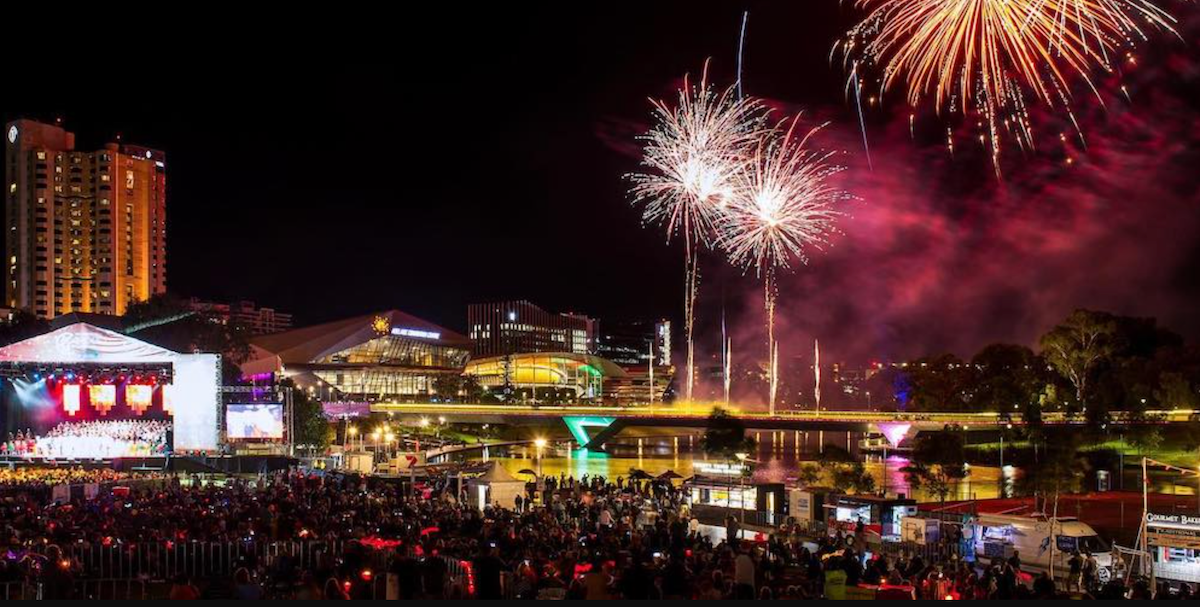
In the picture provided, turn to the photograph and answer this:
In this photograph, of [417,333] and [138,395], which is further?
[417,333]

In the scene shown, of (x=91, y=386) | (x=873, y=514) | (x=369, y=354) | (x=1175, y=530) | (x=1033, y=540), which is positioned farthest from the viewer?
(x=369, y=354)

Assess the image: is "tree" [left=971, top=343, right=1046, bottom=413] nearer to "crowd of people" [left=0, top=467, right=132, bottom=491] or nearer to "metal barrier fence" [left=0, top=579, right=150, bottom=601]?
"crowd of people" [left=0, top=467, right=132, bottom=491]

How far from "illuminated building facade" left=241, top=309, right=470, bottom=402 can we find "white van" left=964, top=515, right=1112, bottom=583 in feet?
259

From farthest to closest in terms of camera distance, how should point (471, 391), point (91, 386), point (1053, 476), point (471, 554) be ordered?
point (471, 391) < point (91, 386) < point (1053, 476) < point (471, 554)

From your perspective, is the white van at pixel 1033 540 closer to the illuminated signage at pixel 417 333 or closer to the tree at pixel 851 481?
the tree at pixel 851 481

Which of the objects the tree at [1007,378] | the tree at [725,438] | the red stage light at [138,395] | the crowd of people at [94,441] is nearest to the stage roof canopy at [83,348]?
the crowd of people at [94,441]

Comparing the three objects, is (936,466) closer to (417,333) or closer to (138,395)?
(138,395)

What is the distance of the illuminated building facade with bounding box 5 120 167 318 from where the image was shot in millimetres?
106312

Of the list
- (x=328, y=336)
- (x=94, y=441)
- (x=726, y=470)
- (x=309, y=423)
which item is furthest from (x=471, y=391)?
(x=726, y=470)

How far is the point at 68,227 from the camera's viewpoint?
108 metres

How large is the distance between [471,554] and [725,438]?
4099 centimetres

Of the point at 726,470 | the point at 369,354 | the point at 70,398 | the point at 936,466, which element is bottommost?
the point at 936,466

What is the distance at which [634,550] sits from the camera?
468 inches

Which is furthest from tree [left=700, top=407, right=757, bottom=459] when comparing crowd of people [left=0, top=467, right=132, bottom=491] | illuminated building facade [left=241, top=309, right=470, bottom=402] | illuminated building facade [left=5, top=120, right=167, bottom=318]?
illuminated building facade [left=5, top=120, right=167, bottom=318]
